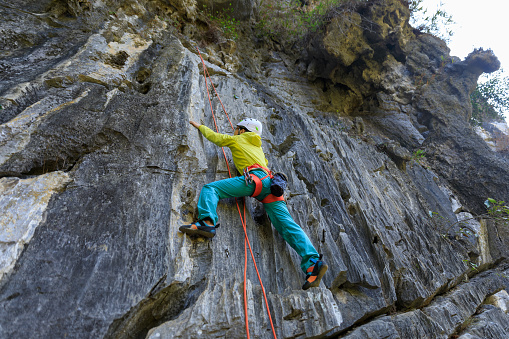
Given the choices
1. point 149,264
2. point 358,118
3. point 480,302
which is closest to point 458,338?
point 480,302

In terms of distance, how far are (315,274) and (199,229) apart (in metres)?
1.61

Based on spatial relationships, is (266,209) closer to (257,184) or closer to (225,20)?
(257,184)

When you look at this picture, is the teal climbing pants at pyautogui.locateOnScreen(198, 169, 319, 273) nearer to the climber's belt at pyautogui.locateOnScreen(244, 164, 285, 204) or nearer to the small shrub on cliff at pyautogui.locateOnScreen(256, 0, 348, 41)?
the climber's belt at pyautogui.locateOnScreen(244, 164, 285, 204)

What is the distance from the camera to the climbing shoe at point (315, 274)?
3.23 meters

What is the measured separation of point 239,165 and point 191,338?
252cm

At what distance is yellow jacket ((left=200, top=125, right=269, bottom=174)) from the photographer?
4.21 metres

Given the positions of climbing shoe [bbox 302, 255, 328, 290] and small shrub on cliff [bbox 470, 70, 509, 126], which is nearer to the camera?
climbing shoe [bbox 302, 255, 328, 290]

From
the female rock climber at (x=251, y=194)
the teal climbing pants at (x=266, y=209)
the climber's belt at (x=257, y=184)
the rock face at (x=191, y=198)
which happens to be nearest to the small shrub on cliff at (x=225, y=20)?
the rock face at (x=191, y=198)

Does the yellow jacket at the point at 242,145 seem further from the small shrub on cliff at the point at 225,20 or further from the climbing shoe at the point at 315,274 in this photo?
the small shrub on cliff at the point at 225,20

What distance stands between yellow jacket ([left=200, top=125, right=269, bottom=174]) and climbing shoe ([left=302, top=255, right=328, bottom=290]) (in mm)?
1753

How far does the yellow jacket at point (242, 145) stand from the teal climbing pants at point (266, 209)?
0.30m

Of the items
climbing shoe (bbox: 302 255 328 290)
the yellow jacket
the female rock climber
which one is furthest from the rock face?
the yellow jacket

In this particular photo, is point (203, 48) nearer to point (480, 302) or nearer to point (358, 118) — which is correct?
point (358, 118)

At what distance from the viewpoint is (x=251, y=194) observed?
3.85m
